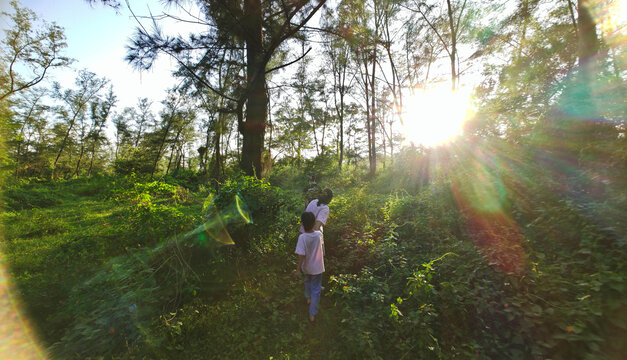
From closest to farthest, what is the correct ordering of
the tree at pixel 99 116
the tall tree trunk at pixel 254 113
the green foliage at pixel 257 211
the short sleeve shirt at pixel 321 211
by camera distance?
the short sleeve shirt at pixel 321 211
the green foliage at pixel 257 211
the tall tree trunk at pixel 254 113
the tree at pixel 99 116

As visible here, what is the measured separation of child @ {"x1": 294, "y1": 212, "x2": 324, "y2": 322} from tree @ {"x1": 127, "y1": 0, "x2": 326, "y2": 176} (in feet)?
8.39

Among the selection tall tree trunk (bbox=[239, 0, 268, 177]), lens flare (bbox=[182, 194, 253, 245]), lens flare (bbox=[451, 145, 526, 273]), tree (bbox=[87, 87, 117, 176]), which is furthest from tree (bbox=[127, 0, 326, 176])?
tree (bbox=[87, 87, 117, 176])

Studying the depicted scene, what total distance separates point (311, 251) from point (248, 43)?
15.6 ft

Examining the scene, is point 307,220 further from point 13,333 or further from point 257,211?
point 13,333

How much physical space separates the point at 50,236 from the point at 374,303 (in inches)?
335

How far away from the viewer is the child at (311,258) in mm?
3340

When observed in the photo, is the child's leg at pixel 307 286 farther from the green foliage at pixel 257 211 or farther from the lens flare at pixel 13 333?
the lens flare at pixel 13 333

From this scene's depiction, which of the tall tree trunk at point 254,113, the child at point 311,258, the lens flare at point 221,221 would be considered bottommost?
the child at point 311,258

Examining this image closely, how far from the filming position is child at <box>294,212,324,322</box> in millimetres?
3340

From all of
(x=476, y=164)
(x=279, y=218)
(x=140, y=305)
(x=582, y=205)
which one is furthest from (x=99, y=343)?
(x=476, y=164)

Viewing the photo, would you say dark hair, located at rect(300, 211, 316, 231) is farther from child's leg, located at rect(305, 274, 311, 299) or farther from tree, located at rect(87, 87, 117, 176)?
tree, located at rect(87, 87, 117, 176)

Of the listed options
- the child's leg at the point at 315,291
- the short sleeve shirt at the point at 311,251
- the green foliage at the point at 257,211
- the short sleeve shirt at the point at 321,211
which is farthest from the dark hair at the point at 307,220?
the green foliage at the point at 257,211

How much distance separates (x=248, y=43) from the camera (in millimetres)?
4914

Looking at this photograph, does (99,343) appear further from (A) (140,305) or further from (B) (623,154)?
(B) (623,154)
